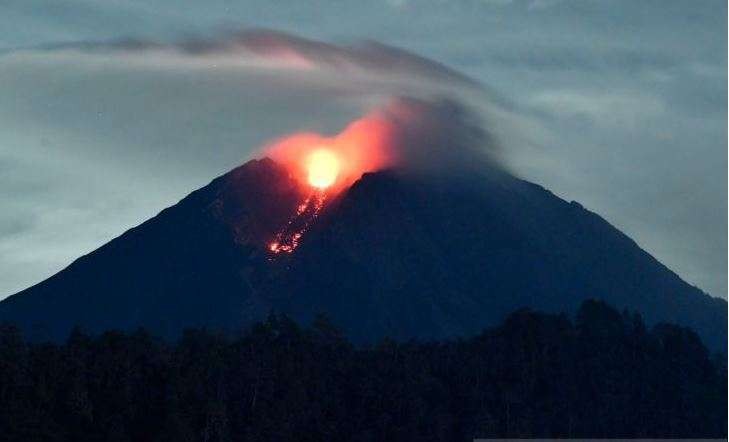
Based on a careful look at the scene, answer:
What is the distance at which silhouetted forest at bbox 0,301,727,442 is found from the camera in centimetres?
10631

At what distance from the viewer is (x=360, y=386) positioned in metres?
122

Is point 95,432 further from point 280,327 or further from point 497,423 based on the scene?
point 280,327

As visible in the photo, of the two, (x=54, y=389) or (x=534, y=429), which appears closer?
(x=54, y=389)

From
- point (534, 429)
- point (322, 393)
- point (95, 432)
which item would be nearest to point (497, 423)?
point (534, 429)

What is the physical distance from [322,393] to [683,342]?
46382mm

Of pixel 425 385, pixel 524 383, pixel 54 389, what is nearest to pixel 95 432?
pixel 54 389

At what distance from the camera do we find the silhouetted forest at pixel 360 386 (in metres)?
106

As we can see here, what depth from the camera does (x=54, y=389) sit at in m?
105

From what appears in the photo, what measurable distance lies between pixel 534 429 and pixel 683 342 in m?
32.0

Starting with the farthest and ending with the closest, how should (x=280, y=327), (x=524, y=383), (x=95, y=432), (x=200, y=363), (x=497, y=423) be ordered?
(x=280, y=327)
(x=524, y=383)
(x=497, y=423)
(x=200, y=363)
(x=95, y=432)

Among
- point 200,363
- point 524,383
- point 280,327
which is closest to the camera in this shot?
point 200,363

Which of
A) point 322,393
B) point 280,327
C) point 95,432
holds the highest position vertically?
point 280,327

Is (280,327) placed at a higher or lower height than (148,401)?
higher

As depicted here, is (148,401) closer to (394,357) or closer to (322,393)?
(322,393)
